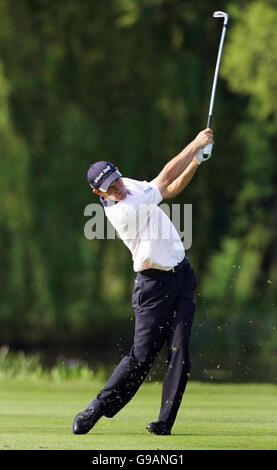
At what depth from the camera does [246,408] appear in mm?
9055

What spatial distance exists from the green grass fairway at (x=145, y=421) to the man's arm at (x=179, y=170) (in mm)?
1622

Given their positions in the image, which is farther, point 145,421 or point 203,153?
point 145,421

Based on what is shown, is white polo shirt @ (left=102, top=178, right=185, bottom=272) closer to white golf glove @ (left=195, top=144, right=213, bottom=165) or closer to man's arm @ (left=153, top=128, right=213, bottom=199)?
man's arm @ (left=153, top=128, right=213, bottom=199)

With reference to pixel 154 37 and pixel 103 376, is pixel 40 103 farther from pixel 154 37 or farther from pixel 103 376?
pixel 103 376

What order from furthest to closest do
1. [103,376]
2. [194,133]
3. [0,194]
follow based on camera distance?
1. [194,133]
2. [0,194]
3. [103,376]

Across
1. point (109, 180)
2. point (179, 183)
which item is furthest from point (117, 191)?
point (179, 183)

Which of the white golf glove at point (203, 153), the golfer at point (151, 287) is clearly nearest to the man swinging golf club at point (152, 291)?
the golfer at point (151, 287)

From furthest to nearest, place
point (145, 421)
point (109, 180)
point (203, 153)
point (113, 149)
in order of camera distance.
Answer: point (113, 149) → point (145, 421) → point (203, 153) → point (109, 180)

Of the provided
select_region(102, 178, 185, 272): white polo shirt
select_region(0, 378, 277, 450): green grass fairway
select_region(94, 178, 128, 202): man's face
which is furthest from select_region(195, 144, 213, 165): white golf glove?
select_region(0, 378, 277, 450): green grass fairway

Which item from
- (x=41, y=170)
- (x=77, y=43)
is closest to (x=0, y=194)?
(x=41, y=170)

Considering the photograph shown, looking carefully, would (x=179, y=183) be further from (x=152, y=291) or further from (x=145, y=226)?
(x=152, y=291)

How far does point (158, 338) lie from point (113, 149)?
53.7 ft

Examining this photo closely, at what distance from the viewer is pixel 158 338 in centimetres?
728

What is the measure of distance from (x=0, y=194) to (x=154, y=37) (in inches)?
215
